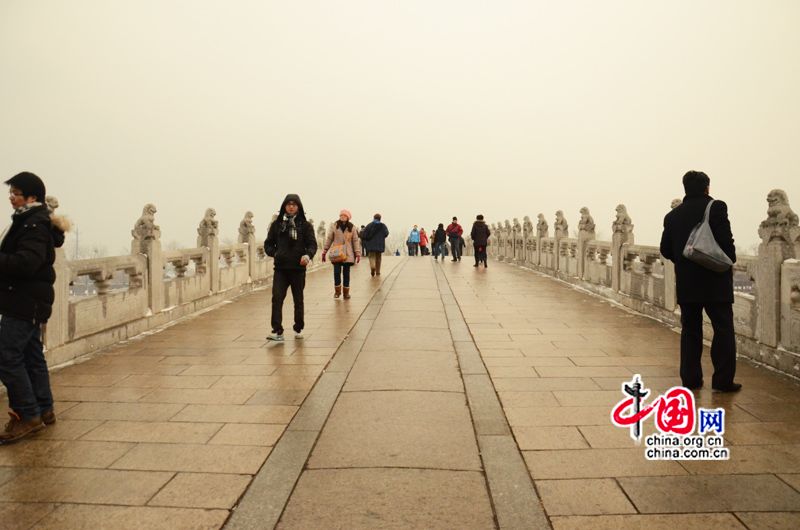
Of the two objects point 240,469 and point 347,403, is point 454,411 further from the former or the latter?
point 240,469

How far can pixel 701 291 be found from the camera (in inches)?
196

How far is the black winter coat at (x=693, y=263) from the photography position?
4.95 meters

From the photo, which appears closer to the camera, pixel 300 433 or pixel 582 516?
pixel 582 516

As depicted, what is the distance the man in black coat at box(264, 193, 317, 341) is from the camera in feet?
24.4

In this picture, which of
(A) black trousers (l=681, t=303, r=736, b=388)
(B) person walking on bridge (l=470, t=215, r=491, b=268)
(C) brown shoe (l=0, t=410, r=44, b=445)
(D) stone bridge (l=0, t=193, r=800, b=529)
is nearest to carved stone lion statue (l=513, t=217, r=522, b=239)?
(B) person walking on bridge (l=470, t=215, r=491, b=268)

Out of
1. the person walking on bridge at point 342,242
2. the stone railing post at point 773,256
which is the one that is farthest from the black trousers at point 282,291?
the stone railing post at point 773,256

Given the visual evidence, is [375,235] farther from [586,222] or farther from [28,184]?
[28,184]

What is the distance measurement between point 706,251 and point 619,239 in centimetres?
741

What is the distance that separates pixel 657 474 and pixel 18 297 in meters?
4.26

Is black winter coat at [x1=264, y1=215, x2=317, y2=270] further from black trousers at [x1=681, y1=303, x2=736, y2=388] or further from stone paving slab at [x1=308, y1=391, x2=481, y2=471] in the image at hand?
black trousers at [x1=681, y1=303, x2=736, y2=388]

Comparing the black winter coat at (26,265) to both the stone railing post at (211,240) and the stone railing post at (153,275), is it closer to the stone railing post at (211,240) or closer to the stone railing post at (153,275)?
the stone railing post at (153,275)

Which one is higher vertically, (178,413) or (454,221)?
(454,221)

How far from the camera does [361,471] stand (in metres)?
3.52

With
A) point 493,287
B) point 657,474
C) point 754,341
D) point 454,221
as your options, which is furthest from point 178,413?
point 454,221
